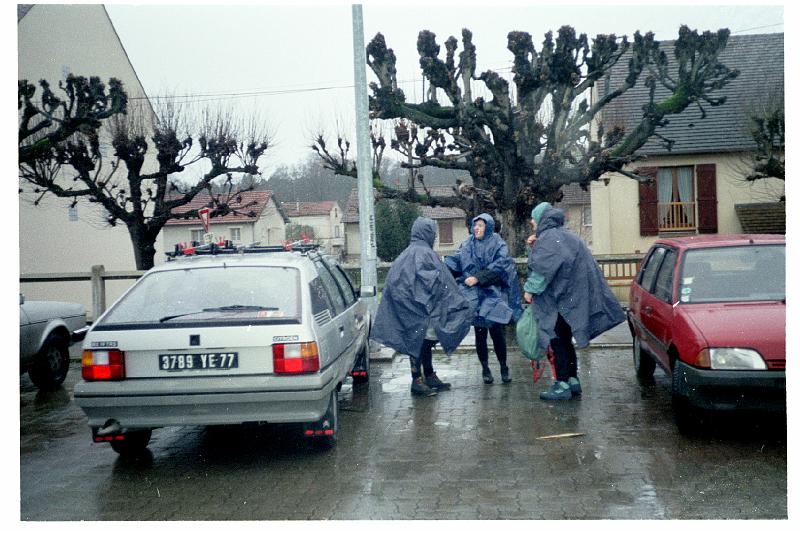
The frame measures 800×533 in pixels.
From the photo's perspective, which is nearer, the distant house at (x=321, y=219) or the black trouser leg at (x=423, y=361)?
the black trouser leg at (x=423, y=361)

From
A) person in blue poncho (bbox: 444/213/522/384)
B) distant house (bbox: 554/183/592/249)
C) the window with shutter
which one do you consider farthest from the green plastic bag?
distant house (bbox: 554/183/592/249)

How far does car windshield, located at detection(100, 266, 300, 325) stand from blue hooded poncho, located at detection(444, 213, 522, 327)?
8.82 ft

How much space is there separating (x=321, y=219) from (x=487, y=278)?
37.2 meters

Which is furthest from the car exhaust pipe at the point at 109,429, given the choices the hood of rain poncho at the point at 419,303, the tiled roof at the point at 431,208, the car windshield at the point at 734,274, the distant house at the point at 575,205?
the distant house at the point at 575,205

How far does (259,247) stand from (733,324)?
384 centimetres

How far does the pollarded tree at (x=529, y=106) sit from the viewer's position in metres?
13.5

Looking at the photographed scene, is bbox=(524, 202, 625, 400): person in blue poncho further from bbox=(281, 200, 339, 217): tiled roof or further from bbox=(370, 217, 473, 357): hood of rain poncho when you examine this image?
bbox=(281, 200, 339, 217): tiled roof

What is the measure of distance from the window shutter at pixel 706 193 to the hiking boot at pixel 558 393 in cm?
1236

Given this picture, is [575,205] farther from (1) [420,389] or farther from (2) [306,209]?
(1) [420,389]

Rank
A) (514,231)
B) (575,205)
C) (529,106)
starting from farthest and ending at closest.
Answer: (575,205) → (514,231) → (529,106)

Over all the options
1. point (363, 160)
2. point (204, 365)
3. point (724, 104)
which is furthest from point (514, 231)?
point (204, 365)

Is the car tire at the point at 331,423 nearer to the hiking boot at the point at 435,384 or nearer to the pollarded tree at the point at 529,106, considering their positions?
the hiking boot at the point at 435,384

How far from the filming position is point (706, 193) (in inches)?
801

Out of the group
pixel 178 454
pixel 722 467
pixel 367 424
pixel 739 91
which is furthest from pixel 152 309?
pixel 739 91
